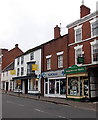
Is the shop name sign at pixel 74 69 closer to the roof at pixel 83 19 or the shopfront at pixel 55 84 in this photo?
the shopfront at pixel 55 84

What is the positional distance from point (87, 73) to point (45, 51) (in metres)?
10.6

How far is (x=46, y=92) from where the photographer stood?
2798 centimetres

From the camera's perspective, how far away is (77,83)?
21.4 meters

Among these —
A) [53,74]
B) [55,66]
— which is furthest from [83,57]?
[53,74]

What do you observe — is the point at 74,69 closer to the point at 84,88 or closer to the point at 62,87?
the point at 84,88

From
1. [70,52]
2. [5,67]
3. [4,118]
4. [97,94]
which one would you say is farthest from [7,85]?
[4,118]

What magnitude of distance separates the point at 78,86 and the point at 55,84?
523 centimetres

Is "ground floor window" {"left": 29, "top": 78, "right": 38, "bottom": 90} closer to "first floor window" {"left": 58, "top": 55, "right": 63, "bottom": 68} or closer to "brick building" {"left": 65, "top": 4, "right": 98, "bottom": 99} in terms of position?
"first floor window" {"left": 58, "top": 55, "right": 63, "bottom": 68}

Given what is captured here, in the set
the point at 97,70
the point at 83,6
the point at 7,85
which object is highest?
the point at 83,6

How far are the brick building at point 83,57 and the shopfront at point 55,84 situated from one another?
5.73 feet

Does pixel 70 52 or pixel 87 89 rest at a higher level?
pixel 70 52

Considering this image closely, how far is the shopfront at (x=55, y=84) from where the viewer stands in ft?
79.8

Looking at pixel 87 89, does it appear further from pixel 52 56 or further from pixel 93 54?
pixel 52 56

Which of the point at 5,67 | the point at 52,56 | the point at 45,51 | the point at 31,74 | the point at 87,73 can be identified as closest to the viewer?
the point at 87,73
